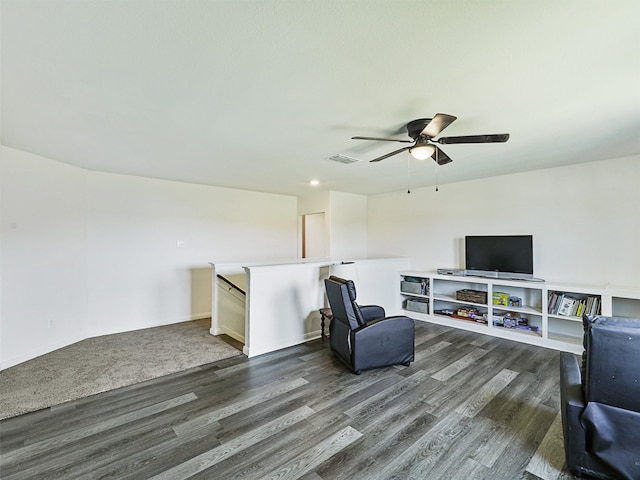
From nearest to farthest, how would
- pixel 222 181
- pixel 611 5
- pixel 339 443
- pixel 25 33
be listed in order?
pixel 611 5 < pixel 25 33 < pixel 339 443 < pixel 222 181

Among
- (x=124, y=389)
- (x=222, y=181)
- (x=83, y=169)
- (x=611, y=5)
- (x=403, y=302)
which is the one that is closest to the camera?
(x=611, y=5)

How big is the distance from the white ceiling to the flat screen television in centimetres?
156

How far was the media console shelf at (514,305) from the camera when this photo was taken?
3.72 m

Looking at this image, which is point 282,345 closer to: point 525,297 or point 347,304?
point 347,304

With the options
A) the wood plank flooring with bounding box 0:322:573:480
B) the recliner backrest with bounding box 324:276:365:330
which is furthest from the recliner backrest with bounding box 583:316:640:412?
the recliner backrest with bounding box 324:276:365:330

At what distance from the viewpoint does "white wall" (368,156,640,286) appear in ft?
12.4

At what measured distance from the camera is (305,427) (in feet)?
7.54

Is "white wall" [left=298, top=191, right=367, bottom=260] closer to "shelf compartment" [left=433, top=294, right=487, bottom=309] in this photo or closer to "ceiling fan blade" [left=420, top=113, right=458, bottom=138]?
"shelf compartment" [left=433, top=294, right=487, bottom=309]

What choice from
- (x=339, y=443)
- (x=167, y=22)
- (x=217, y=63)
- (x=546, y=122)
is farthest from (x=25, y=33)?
(x=546, y=122)

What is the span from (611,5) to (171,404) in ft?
13.1

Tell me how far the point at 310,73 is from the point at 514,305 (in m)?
4.54

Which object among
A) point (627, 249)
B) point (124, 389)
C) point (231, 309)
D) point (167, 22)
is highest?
point (167, 22)

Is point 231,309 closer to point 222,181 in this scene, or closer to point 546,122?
point 222,181

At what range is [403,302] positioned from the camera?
19.1 feet
